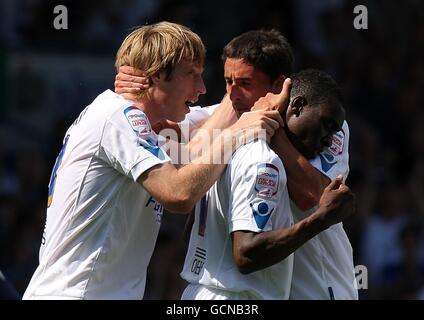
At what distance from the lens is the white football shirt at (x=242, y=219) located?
17.0ft

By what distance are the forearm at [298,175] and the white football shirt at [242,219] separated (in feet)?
0.23

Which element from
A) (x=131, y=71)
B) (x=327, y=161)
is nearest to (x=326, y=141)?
(x=327, y=161)

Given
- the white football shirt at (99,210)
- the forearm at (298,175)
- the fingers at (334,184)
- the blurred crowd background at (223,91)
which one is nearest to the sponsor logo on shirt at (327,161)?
the forearm at (298,175)

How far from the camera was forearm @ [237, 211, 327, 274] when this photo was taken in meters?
5.14

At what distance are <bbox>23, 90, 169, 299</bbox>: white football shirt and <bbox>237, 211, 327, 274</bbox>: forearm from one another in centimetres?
61

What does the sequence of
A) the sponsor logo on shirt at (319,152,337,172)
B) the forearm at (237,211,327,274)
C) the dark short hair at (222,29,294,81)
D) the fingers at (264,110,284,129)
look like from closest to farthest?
the forearm at (237,211,327,274), the fingers at (264,110,284,129), the sponsor logo on shirt at (319,152,337,172), the dark short hair at (222,29,294,81)

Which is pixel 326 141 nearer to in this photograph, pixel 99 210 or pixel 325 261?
pixel 325 261

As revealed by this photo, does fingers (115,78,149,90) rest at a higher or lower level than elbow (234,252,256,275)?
higher

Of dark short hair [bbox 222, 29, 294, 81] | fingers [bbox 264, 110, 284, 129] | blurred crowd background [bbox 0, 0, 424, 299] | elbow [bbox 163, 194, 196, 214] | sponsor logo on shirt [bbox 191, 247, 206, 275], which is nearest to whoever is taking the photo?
elbow [bbox 163, 194, 196, 214]

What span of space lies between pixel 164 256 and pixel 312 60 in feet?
10.8

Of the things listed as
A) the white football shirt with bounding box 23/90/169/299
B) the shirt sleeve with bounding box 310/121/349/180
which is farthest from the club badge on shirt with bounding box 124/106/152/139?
Result: the shirt sleeve with bounding box 310/121/349/180

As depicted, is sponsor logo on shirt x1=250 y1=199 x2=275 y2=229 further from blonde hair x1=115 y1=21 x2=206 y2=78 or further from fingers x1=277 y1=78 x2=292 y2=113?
blonde hair x1=115 y1=21 x2=206 y2=78

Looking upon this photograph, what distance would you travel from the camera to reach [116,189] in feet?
17.9

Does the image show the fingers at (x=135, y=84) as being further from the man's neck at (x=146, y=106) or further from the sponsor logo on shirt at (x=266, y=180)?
the sponsor logo on shirt at (x=266, y=180)
